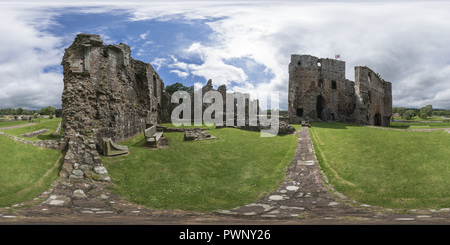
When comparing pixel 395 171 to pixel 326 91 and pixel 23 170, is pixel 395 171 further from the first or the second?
pixel 326 91

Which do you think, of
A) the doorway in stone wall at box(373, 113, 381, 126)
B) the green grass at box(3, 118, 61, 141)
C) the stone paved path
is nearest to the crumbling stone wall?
the stone paved path

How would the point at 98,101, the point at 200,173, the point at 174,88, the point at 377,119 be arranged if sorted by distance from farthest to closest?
the point at 174,88
the point at 377,119
the point at 98,101
the point at 200,173

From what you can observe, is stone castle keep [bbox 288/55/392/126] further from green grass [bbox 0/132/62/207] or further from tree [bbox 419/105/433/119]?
tree [bbox 419/105/433/119]

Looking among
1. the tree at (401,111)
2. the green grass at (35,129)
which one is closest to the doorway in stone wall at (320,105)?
the green grass at (35,129)

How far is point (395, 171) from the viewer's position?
943cm

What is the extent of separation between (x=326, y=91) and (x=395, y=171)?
1165 inches

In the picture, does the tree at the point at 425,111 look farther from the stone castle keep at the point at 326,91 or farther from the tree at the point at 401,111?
the stone castle keep at the point at 326,91

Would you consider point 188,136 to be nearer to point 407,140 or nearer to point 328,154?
point 328,154

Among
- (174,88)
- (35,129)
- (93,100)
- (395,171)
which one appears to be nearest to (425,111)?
(174,88)

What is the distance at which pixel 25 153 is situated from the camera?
10.6 m

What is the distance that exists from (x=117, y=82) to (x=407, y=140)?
1881cm

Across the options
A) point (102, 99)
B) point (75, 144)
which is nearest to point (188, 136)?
point (102, 99)

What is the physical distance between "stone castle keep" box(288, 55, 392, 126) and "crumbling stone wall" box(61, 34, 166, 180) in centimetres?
2569

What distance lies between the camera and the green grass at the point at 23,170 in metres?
8.40
